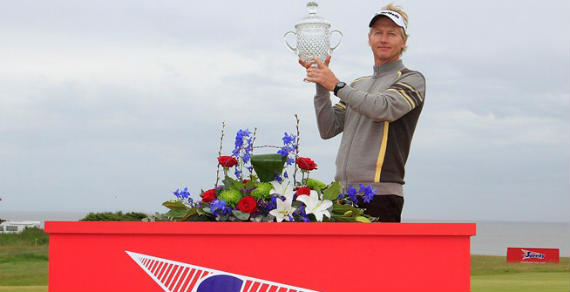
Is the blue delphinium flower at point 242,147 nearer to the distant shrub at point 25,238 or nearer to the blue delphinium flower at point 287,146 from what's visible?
the blue delphinium flower at point 287,146

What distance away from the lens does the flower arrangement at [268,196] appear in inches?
97.3

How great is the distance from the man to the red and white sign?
24.5 meters

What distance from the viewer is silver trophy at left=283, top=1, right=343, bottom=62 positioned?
2.99 m

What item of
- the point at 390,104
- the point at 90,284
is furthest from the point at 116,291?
the point at 390,104

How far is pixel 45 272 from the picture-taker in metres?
16.4

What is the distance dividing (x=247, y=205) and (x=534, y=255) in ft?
90.1

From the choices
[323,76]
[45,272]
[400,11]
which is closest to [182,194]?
[323,76]

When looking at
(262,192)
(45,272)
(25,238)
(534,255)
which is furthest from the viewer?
(534,255)

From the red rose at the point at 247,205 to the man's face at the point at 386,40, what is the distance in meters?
1.24

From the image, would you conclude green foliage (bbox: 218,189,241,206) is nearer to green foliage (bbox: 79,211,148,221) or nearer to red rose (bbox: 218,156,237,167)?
red rose (bbox: 218,156,237,167)

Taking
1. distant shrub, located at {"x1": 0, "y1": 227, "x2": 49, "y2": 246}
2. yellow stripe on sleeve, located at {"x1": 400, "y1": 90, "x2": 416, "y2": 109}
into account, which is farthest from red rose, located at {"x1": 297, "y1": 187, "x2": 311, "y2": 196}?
distant shrub, located at {"x1": 0, "y1": 227, "x2": 49, "y2": 246}

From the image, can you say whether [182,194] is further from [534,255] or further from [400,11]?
[534,255]

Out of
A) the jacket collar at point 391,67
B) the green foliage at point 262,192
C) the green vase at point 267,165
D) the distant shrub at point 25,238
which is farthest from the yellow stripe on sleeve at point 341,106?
the distant shrub at point 25,238

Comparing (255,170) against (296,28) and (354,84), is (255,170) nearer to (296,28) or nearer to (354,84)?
(296,28)
